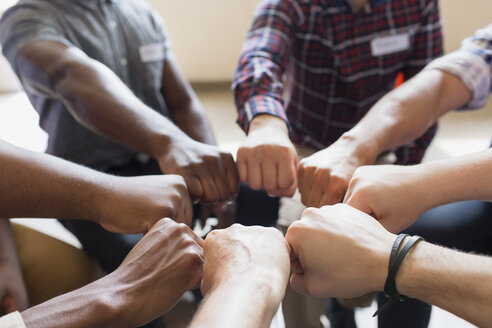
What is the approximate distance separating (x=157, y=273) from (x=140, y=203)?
0.15 meters

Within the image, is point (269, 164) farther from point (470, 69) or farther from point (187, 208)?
point (470, 69)

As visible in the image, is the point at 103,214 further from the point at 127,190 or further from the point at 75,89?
the point at 75,89

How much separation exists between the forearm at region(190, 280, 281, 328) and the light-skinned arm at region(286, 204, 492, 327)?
116mm

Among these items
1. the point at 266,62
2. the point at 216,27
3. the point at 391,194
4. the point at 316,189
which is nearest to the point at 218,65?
the point at 216,27

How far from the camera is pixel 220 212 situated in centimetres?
104

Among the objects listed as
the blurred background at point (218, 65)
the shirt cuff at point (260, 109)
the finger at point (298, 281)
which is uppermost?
the shirt cuff at point (260, 109)

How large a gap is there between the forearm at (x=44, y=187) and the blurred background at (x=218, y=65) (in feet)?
4.69

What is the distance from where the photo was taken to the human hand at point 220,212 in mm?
1028

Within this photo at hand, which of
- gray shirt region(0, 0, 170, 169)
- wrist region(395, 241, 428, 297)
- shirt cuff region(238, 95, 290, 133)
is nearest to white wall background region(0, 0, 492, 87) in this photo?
gray shirt region(0, 0, 170, 169)

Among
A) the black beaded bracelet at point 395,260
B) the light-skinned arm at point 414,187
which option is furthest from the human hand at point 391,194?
the black beaded bracelet at point 395,260

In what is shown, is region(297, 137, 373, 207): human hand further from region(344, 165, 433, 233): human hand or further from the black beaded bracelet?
the black beaded bracelet

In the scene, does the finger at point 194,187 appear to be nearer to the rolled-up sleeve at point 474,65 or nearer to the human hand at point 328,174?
the human hand at point 328,174

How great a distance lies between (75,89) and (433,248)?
0.84m

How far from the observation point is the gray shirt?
106 cm
